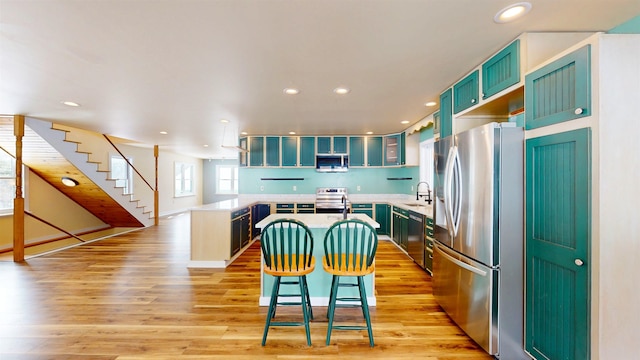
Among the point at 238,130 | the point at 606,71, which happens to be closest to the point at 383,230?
the point at 238,130

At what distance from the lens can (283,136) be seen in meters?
6.11

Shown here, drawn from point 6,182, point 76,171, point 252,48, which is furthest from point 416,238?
point 6,182

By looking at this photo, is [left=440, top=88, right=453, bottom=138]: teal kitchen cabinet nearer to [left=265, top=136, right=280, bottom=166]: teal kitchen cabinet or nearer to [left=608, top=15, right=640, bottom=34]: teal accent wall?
[left=608, top=15, right=640, bottom=34]: teal accent wall

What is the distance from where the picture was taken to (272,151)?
6129mm

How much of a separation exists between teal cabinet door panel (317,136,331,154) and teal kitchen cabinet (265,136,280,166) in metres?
0.97

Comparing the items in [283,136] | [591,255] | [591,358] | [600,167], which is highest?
[283,136]

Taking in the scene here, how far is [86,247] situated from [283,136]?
14.9 feet

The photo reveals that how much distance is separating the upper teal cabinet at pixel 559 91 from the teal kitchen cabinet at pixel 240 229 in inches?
155

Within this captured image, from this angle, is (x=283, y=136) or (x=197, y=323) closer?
(x=197, y=323)

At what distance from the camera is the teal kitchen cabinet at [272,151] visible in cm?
611

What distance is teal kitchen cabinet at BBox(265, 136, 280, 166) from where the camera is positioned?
6113 millimetres

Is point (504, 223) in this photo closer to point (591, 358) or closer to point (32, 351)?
point (591, 358)

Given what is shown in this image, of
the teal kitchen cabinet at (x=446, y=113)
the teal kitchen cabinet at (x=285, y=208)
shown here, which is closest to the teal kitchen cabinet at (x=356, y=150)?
the teal kitchen cabinet at (x=285, y=208)

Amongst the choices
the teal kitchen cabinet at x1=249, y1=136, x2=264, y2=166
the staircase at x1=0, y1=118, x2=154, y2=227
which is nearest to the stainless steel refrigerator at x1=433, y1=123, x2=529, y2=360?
the teal kitchen cabinet at x1=249, y1=136, x2=264, y2=166
